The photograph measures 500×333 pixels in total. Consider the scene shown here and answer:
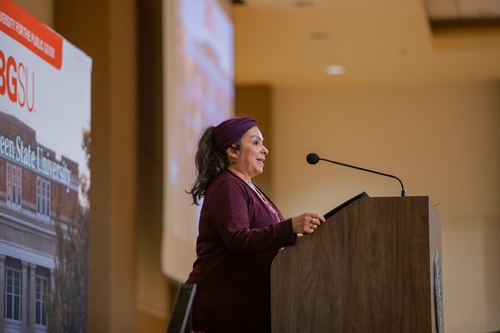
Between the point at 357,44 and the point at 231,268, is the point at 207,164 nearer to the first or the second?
the point at 231,268

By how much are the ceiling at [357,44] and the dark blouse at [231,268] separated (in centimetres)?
637

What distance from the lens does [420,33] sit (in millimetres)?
10438

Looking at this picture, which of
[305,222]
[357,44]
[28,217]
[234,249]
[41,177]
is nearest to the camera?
[305,222]

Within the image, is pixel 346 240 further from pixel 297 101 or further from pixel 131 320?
pixel 297 101

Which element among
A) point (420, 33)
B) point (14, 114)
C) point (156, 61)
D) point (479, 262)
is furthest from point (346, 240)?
point (479, 262)

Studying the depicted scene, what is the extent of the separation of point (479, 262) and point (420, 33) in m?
3.43

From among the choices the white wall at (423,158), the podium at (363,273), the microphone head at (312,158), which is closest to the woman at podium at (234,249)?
the podium at (363,273)

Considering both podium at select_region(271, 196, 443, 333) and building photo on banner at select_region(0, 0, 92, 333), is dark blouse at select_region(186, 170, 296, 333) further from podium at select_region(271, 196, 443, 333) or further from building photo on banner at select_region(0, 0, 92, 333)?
building photo on banner at select_region(0, 0, 92, 333)

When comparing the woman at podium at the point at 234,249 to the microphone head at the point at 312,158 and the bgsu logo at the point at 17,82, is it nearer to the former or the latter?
the microphone head at the point at 312,158

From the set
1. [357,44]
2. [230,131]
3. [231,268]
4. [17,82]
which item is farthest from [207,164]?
[357,44]

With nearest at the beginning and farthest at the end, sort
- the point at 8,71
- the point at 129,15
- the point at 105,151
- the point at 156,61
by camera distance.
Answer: the point at 8,71, the point at 105,151, the point at 129,15, the point at 156,61

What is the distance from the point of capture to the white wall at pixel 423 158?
12445 millimetres

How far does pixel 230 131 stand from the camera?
3242 mm

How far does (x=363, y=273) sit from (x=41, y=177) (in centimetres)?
173
